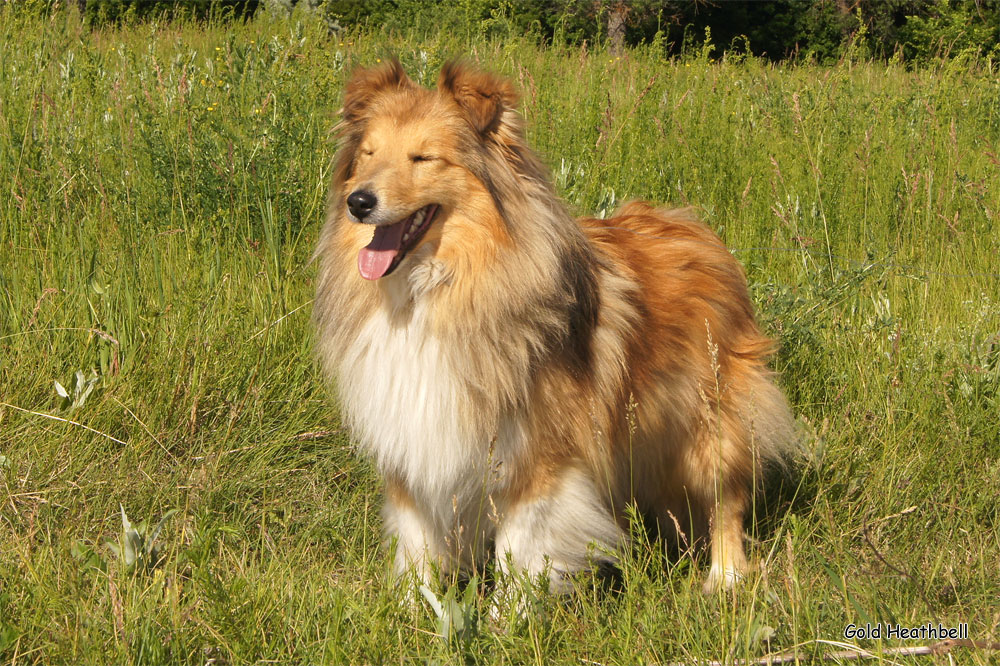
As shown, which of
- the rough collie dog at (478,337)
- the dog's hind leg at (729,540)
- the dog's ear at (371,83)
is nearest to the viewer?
the rough collie dog at (478,337)

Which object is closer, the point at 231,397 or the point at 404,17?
the point at 231,397

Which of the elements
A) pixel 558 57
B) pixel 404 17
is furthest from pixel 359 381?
pixel 404 17

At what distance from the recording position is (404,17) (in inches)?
529

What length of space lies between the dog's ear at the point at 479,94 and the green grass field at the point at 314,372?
137 cm

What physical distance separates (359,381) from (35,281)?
6.09 ft

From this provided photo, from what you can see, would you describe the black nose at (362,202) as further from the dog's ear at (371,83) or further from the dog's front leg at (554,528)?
the dog's front leg at (554,528)

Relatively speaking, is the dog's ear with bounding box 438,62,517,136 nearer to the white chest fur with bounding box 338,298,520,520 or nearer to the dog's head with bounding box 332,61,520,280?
the dog's head with bounding box 332,61,520,280

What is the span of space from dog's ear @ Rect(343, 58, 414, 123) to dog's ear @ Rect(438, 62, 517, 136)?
18 centimetres

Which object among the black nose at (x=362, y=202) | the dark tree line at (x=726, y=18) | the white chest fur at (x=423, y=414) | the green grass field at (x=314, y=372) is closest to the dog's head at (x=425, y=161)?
the black nose at (x=362, y=202)

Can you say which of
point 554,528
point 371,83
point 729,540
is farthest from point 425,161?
point 729,540

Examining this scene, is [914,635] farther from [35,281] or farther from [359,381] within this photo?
[35,281]

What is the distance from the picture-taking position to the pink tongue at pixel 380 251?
274 centimetres

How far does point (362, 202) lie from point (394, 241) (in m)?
0.18

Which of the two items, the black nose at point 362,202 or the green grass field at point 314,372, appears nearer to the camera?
the green grass field at point 314,372
